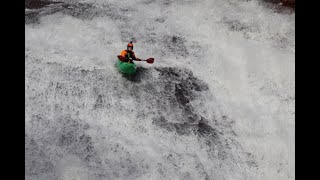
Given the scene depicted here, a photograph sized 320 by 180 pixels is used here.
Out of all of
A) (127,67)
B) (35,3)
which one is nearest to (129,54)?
(127,67)

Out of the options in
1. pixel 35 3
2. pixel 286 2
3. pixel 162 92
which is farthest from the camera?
pixel 286 2

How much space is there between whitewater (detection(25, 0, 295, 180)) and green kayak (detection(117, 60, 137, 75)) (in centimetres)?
18

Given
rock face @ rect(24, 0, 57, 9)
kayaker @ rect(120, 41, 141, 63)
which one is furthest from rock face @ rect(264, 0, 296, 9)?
rock face @ rect(24, 0, 57, 9)

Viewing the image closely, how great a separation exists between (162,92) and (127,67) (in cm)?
86

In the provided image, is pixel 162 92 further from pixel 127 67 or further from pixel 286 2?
pixel 286 2

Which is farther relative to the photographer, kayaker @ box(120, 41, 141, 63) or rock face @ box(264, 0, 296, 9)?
rock face @ box(264, 0, 296, 9)

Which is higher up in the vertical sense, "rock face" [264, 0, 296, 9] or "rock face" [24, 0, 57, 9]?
"rock face" [264, 0, 296, 9]

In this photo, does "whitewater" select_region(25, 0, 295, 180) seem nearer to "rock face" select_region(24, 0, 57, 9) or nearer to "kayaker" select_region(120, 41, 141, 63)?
"rock face" select_region(24, 0, 57, 9)

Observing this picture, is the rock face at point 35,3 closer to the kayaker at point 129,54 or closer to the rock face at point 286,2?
the kayaker at point 129,54

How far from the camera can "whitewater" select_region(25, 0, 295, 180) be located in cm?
587

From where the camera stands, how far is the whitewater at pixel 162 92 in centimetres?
587

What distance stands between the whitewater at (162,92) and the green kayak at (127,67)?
18 centimetres

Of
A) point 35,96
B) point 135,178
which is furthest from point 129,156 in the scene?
point 35,96

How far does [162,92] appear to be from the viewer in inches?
269
